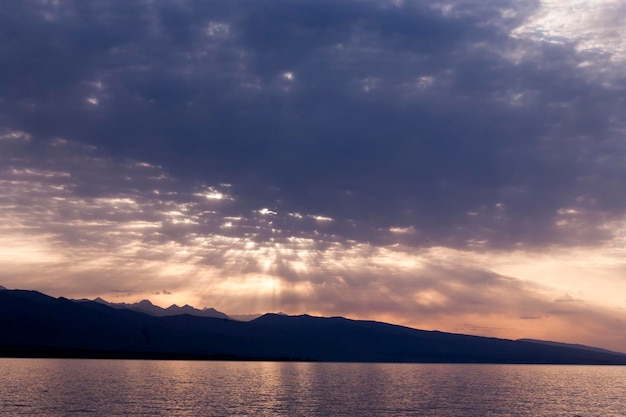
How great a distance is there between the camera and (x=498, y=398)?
123250mm

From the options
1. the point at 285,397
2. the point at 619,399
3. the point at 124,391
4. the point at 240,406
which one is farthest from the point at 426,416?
the point at 619,399

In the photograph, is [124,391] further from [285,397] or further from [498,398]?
[498,398]

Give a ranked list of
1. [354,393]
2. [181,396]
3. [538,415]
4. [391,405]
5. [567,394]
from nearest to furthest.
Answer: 1. [538,415]
2. [391,405]
3. [181,396]
4. [354,393]
5. [567,394]

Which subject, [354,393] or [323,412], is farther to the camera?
[354,393]

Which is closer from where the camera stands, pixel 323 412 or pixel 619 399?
pixel 323 412

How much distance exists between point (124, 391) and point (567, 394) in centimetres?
9129

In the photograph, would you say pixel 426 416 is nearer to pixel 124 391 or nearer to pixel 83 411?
pixel 83 411

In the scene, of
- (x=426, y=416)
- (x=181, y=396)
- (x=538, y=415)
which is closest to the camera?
(x=426, y=416)

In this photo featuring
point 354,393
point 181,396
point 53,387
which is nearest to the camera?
point 181,396

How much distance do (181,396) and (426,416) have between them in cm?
4256

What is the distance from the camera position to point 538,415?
94.4 metres

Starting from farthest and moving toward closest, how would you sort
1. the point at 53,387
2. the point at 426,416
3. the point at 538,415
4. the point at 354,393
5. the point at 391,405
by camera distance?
1. the point at 354,393
2. the point at 53,387
3. the point at 391,405
4. the point at 538,415
5. the point at 426,416

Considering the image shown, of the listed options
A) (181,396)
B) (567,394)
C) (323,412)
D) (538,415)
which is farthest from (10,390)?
(567,394)

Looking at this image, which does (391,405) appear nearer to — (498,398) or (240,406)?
(240,406)
